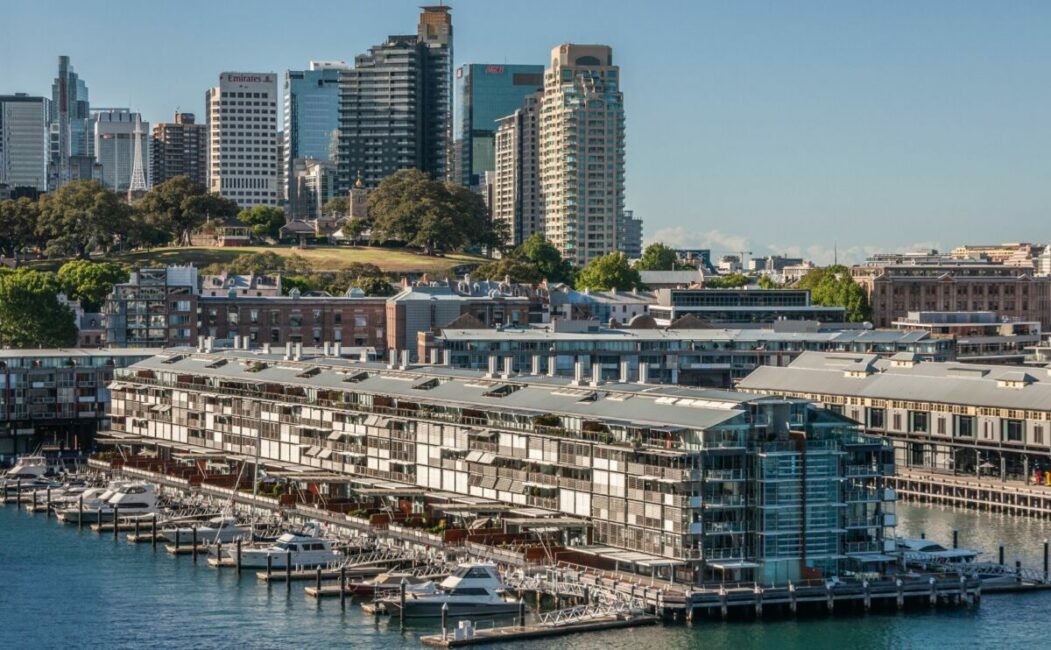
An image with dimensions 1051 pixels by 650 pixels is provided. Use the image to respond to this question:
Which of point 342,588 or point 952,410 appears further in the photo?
point 952,410

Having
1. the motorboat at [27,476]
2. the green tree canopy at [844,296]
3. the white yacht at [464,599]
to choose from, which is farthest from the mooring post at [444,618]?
the green tree canopy at [844,296]

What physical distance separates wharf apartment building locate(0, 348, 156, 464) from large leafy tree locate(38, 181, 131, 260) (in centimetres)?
6331

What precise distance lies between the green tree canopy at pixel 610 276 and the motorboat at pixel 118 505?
101728 mm

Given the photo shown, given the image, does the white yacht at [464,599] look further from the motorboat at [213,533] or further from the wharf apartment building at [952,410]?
A: the wharf apartment building at [952,410]

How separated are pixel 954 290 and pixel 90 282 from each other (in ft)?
262

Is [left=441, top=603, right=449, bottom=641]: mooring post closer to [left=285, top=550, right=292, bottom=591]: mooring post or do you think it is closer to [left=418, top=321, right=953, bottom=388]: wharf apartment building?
[left=285, top=550, right=292, bottom=591]: mooring post

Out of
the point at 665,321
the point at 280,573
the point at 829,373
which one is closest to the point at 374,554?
the point at 280,573

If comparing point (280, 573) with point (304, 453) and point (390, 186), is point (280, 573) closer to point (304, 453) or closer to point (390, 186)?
point (304, 453)

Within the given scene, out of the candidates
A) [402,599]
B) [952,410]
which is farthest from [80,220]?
[402,599]

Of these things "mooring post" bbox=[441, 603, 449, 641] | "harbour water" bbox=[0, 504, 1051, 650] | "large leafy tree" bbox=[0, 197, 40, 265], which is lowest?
"harbour water" bbox=[0, 504, 1051, 650]

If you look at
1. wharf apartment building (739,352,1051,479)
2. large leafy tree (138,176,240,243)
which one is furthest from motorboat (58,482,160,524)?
large leafy tree (138,176,240,243)

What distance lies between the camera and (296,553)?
→ 7131 centimetres

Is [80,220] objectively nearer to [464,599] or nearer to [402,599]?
[402,599]

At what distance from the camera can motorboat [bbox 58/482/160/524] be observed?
85125 mm
